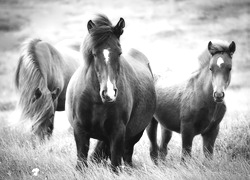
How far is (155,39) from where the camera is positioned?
36406 millimetres

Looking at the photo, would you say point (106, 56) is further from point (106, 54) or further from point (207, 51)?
point (207, 51)

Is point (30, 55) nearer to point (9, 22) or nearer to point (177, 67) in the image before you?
point (177, 67)

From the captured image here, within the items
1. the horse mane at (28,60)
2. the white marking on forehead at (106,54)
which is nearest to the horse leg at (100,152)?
the white marking on forehead at (106,54)

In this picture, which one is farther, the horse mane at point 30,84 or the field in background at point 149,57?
the horse mane at point 30,84

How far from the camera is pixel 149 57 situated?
11.8 metres

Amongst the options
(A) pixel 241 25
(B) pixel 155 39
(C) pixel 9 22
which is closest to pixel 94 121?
(B) pixel 155 39

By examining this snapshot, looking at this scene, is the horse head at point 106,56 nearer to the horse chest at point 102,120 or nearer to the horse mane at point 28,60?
the horse chest at point 102,120

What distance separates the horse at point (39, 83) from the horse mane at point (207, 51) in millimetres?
2758

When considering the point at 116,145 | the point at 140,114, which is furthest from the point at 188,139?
the point at 116,145

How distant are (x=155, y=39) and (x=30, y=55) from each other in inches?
1189

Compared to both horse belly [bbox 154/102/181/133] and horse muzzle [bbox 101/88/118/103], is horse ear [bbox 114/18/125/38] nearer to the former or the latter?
horse muzzle [bbox 101/88/118/103]

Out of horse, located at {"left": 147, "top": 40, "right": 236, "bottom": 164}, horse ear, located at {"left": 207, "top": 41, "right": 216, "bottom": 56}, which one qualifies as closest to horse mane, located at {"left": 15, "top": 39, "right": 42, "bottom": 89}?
horse, located at {"left": 147, "top": 40, "right": 236, "bottom": 164}

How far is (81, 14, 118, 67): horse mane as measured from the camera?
4.16 m

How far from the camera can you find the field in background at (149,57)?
4.66 meters
